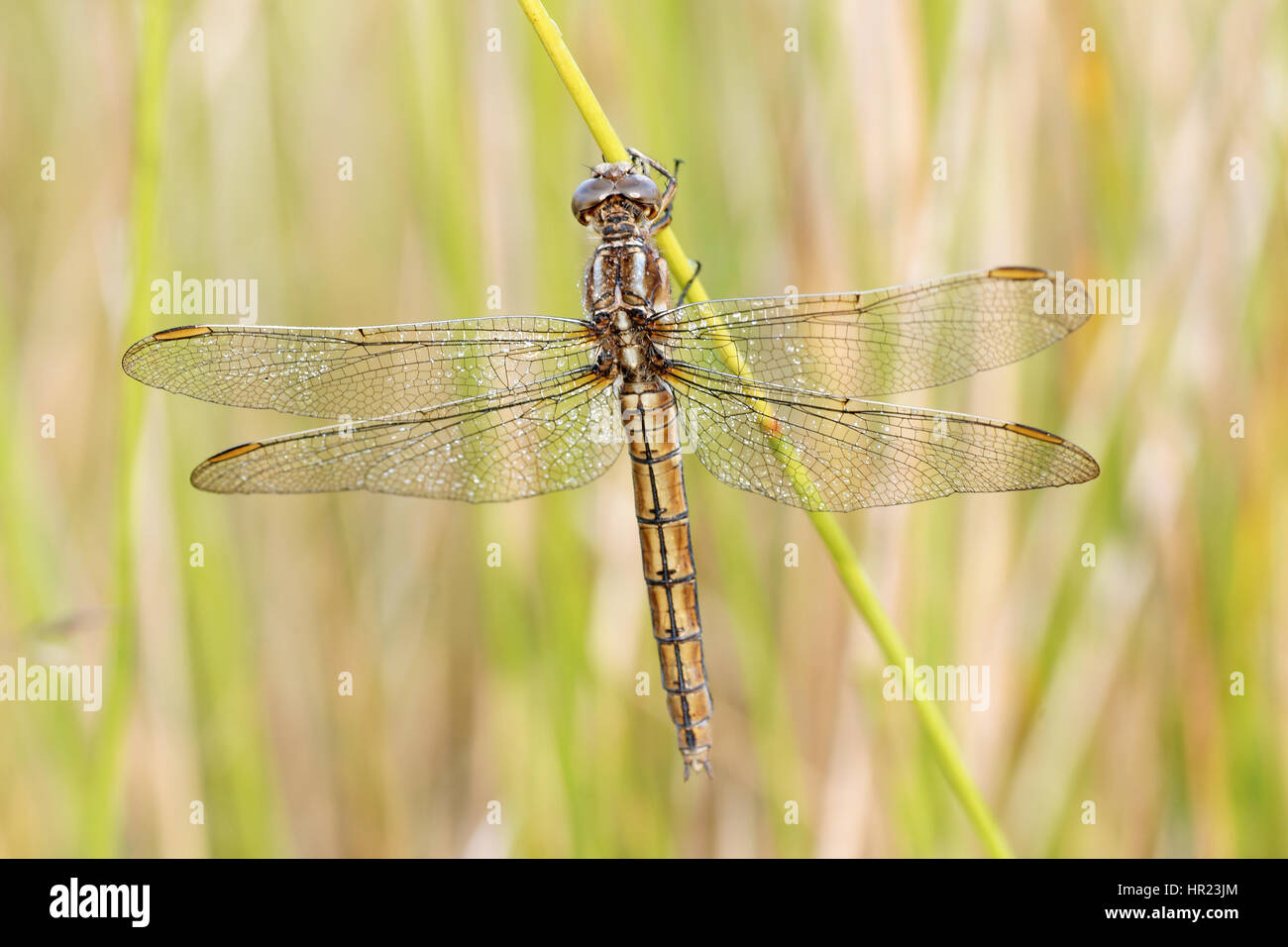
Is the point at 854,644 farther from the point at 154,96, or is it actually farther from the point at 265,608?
the point at 154,96

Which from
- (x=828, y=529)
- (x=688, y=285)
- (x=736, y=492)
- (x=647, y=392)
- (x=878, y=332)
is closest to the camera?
(x=828, y=529)

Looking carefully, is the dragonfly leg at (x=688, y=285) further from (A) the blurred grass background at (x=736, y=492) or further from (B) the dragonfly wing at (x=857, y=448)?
(A) the blurred grass background at (x=736, y=492)

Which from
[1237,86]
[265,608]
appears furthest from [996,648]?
[265,608]

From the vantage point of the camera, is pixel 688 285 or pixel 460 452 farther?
pixel 460 452

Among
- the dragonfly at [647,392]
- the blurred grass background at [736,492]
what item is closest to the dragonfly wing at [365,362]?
the dragonfly at [647,392]

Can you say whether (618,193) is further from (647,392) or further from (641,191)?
(647,392)

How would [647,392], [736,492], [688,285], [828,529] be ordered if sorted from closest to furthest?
[828,529] → [688,285] → [647,392] → [736,492]

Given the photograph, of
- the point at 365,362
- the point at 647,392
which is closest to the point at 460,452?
the point at 365,362
